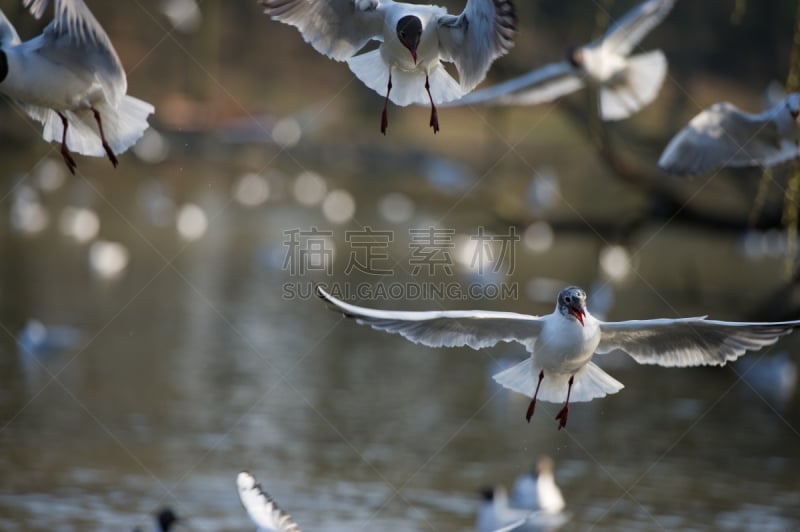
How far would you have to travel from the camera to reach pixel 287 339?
13.5 metres

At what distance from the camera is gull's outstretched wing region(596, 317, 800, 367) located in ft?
19.6

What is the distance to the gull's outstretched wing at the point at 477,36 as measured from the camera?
605 cm

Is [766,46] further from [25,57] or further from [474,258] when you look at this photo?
[25,57]

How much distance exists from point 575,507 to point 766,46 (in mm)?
10399

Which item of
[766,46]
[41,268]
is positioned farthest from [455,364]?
[766,46]

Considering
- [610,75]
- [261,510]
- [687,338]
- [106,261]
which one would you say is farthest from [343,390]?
[687,338]

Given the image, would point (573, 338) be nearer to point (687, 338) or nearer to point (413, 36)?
point (687, 338)

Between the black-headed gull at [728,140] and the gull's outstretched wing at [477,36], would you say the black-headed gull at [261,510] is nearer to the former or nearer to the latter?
the gull's outstretched wing at [477,36]

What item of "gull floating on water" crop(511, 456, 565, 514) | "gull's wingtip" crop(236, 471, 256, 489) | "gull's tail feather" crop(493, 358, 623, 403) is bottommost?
"gull's wingtip" crop(236, 471, 256, 489)

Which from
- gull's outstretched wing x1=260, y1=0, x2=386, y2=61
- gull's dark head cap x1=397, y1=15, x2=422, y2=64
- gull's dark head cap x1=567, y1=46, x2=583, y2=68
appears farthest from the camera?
gull's dark head cap x1=567, y1=46, x2=583, y2=68

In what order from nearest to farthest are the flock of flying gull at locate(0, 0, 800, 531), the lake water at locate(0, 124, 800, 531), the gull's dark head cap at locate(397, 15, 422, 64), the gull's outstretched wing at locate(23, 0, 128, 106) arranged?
1. the gull's outstretched wing at locate(23, 0, 128, 106)
2. the flock of flying gull at locate(0, 0, 800, 531)
3. the gull's dark head cap at locate(397, 15, 422, 64)
4. the lake water at locate(0, 124, 800, 531)

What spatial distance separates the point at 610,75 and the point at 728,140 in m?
1.48

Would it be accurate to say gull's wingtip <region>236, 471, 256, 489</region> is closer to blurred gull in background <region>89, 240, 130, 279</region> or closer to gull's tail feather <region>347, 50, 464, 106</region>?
gull's tail feather <region>347, 50, 464, 106</region>

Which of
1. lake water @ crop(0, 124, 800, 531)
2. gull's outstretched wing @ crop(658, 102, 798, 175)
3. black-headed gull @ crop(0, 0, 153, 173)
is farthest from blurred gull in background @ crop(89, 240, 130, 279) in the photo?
black-headed gull @ crop(0, 0, 153, 173)
